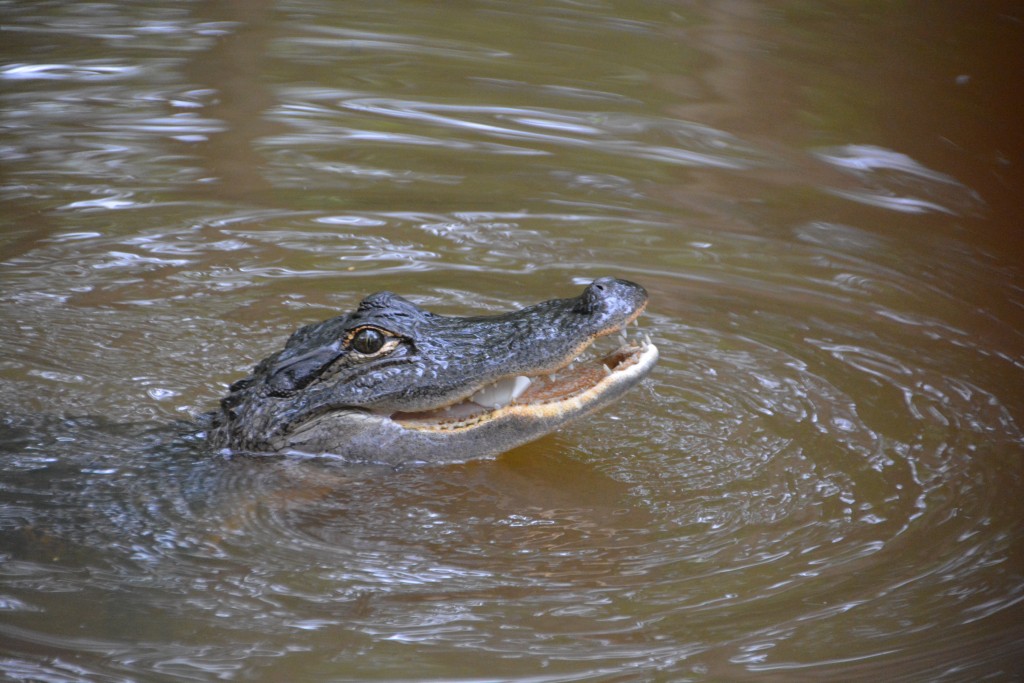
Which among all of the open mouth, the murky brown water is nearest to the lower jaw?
the open mouth

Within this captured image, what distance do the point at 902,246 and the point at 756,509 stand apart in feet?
10.5

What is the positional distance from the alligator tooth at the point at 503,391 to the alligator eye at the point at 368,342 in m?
0.44

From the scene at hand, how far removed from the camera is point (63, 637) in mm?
3758

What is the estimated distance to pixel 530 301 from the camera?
20.5 ft

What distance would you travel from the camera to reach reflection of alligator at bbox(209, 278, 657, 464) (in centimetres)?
440

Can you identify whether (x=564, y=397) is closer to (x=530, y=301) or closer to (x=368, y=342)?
A: (x=368, y=342)

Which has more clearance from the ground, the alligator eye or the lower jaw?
the alligator eye

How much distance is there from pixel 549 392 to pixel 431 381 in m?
0.48

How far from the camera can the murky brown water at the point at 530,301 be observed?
3857mm

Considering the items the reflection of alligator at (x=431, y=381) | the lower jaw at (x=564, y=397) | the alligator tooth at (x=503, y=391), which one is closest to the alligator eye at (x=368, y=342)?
the reflection of alligator at (x=431, y=381)

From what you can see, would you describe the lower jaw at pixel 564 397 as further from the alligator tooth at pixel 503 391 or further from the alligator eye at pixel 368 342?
the alligator eye at pixel 368 342

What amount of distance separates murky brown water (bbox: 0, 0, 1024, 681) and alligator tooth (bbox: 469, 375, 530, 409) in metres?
0.35

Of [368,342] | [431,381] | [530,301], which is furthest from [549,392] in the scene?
[530,301]

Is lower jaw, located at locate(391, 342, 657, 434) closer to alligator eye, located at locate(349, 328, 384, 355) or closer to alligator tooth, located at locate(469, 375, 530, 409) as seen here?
alligator tooth, located at locate(469, 375, 530, 409)
